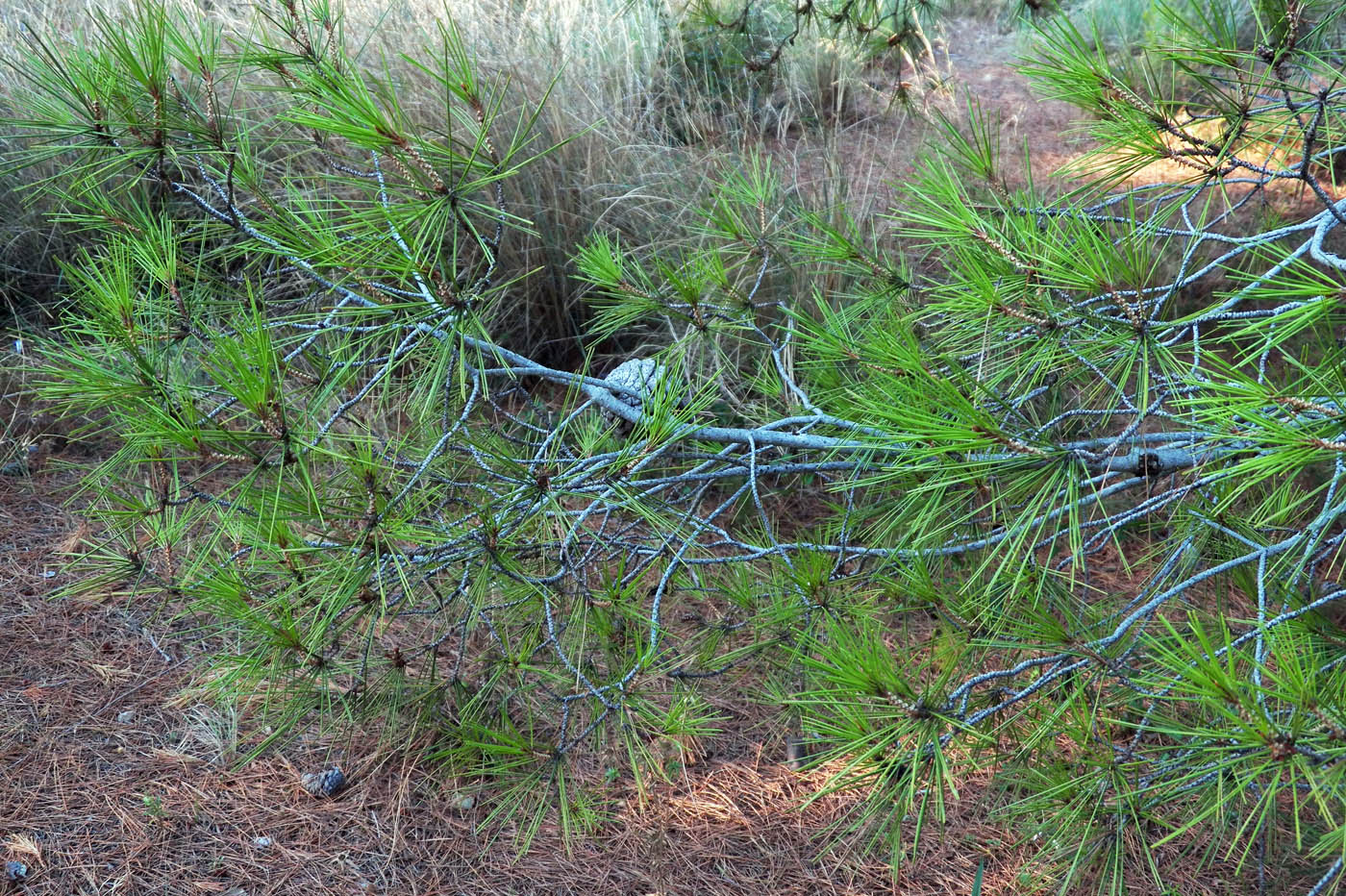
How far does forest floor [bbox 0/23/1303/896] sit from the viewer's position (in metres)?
1.87

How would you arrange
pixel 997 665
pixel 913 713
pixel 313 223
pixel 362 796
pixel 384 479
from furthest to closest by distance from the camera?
pixel 362 796
pixel 997 665
pixel 384 479
pixel 313 223
pixel 913 713

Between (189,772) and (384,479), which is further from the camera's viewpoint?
(189,772)

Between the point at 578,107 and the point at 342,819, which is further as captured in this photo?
the point at 578,107

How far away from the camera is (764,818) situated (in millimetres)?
2055

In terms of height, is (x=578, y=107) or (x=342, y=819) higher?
(x=578, y=107)

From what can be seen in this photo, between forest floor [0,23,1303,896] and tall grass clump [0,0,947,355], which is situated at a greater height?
tall grass clump [0,0,947,355]

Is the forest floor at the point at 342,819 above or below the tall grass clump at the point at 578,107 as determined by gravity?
below

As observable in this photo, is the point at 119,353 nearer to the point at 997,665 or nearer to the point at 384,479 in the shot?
the point at 384,479

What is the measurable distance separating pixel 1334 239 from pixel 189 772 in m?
4.02

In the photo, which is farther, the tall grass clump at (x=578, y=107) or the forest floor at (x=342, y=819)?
Result: the tall grass clump at (x=578, y=107)

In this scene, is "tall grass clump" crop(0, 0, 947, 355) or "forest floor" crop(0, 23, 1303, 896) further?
"tall grass clump" crop(0, 0, 947, 355)

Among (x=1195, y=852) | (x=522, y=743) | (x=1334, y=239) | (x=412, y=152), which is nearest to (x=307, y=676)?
(x=522, y=743)

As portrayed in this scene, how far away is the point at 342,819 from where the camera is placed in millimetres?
1997

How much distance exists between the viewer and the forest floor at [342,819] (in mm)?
1872
